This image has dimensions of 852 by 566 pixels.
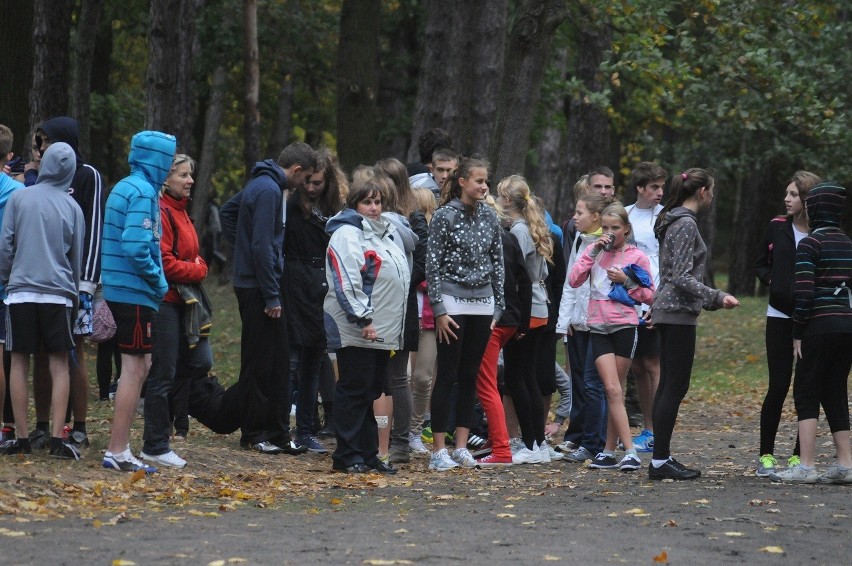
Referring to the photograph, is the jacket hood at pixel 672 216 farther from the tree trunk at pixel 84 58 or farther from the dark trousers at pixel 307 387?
the tree trunk at pixel 84 58

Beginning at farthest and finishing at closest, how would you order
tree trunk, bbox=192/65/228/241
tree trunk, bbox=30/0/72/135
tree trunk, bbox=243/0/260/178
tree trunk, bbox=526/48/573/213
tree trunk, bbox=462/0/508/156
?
tree trunk, bbox=192/65/228/241 < tree trunk, bbox=526/48/573/213 < tree trunk, bbox=243/0/260/178 < tree trunk, bbox=462/0/508/156 < tree trunk, bbox=30/0/72/135

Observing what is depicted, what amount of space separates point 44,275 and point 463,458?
3356 mm

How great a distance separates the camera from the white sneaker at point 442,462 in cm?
1008

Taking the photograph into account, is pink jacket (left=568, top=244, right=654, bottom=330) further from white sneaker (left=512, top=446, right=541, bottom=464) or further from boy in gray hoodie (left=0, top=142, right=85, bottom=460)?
boy in gray hoodie (left=0, top=142, right=85, bottom=460)

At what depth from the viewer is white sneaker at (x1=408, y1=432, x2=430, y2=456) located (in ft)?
37.0

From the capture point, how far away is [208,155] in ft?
110

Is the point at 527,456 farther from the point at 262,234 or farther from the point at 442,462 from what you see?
the point at 262,234

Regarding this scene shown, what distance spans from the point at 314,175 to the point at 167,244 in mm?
1454

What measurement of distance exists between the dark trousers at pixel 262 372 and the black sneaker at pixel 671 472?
9.45 ft

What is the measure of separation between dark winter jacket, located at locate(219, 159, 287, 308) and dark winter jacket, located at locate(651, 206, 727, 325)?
2.81m

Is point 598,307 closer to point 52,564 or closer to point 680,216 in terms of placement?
point 680,216

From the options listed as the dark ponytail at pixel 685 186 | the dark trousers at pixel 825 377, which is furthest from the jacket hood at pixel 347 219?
the dark trousers at pixel 825 377

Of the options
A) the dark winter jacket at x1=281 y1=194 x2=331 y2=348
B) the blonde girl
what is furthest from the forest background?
the blonde girl

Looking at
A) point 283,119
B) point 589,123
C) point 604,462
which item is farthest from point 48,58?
point 283,119
